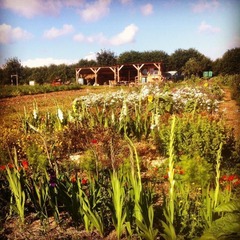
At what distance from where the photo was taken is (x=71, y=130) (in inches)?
231

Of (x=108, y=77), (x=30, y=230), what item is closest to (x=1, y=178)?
(x=30, y=230)

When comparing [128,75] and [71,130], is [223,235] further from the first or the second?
[128,75]

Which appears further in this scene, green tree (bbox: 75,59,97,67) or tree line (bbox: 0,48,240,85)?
green tree (bbox: 75,59,97,67)

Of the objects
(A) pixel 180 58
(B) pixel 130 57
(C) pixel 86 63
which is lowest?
(C) pixel 86 63

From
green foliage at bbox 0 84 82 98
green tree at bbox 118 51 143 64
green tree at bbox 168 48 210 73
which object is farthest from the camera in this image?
green tree at bbox 168 48 210 73

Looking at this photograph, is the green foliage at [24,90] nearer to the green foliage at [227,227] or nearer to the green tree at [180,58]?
the green foliage at [227,227]

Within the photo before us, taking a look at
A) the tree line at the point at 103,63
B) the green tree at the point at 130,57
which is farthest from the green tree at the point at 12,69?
the green tree at the point at 130,57

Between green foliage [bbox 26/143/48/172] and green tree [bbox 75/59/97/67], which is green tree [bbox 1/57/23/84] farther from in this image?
green foliage [bbox 26/143/48/172]

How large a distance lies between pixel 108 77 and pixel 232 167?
23.0m

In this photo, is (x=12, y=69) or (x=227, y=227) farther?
(x=12, y=69)

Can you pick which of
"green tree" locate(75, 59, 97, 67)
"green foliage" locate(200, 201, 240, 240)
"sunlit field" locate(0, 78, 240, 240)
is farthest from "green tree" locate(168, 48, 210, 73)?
"green foliage" locate(200, 201, 240, 240)

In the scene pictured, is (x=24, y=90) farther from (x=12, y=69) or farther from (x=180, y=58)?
(x=180, y=58)

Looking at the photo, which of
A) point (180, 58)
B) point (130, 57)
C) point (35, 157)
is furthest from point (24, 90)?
point (180, 58)

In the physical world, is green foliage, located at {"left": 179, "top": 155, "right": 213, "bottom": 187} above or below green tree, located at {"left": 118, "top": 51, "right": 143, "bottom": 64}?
below
